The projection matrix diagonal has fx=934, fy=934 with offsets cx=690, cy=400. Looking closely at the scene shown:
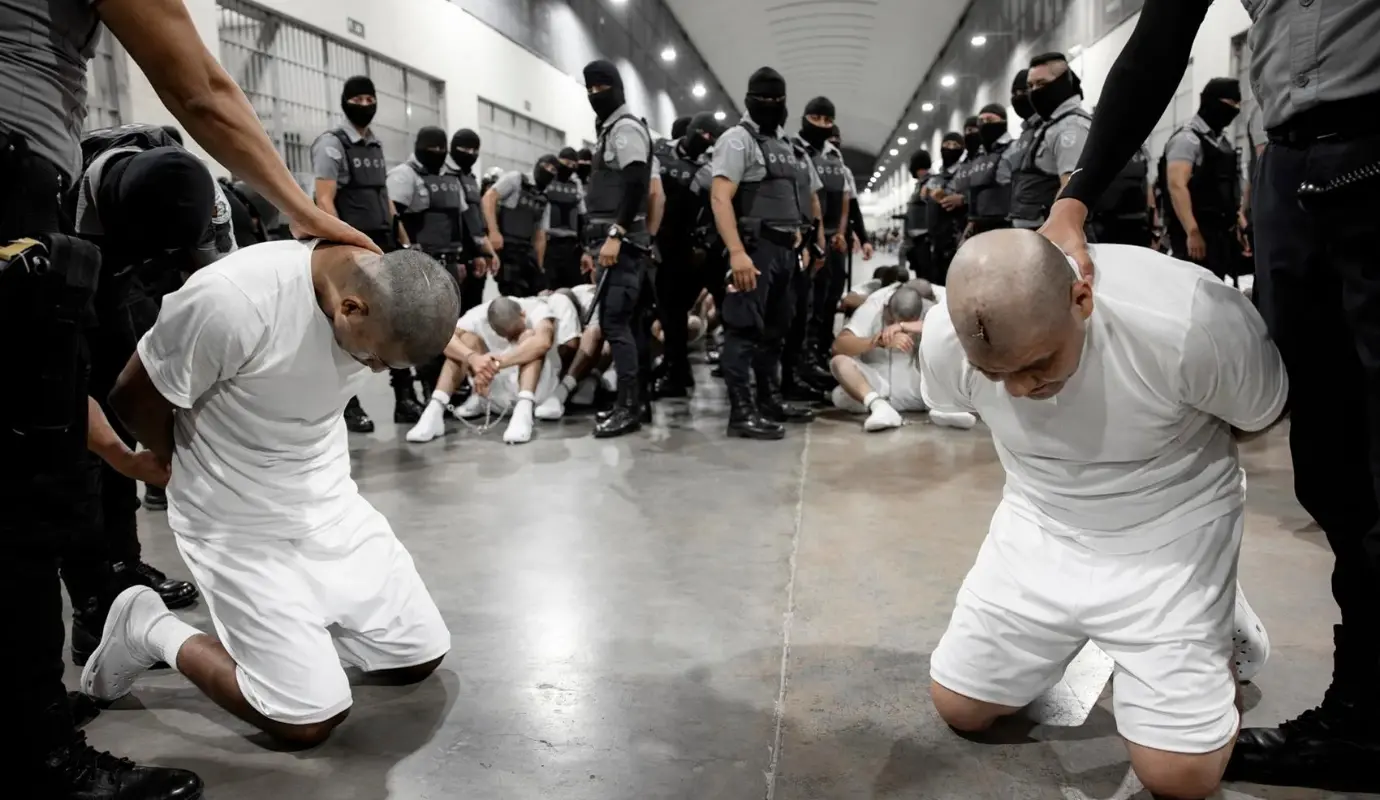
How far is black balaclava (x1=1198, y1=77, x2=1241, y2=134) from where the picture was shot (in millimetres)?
5230

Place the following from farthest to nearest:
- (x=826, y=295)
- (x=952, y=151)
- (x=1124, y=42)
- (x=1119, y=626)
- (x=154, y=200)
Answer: (x=952, y=151)
(x=826, y=295)
(x=1124, y=42)
(x=154, y=200)
(x=1119, y=626)

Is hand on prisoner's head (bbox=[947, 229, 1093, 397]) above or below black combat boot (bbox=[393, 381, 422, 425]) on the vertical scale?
above

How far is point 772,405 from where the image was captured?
4.96m

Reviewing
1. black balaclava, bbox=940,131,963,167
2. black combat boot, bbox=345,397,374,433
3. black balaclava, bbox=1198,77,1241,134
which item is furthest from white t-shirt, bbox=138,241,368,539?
black balaclava, bbox=940,131,963,167

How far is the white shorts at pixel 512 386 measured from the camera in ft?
16.6

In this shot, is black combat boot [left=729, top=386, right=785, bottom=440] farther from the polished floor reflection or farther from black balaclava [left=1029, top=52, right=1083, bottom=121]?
black balaclava [left=1029, top=52, right=1083, bottom=121]

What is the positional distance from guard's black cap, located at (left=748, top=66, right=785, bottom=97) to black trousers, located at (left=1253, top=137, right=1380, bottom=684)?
3.21m

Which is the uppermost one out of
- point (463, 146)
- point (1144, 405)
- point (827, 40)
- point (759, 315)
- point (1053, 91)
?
point (827, 40)

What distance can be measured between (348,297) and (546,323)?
344 cm

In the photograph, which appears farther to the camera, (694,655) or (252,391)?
(694,655)

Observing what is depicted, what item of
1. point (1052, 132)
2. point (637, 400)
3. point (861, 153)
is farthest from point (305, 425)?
point (861, 153)

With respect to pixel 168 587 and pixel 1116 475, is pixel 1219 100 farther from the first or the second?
pixel 168 587

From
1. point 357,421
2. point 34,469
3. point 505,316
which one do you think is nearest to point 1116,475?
point 34,469

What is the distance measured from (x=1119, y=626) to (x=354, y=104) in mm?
4588
